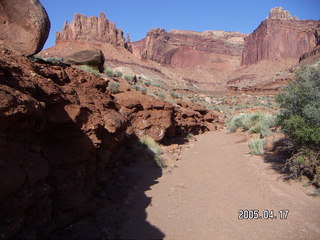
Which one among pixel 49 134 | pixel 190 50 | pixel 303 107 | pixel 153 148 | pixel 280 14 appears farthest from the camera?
pixel 190 50

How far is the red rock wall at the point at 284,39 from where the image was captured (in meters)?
80.1

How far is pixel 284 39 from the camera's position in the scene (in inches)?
3255

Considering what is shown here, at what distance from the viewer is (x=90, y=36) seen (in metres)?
71.8

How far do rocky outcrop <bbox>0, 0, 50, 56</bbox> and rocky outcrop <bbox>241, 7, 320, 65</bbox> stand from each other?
86.1 m

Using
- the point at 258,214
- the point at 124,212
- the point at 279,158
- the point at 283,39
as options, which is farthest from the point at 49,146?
the point at 283,39

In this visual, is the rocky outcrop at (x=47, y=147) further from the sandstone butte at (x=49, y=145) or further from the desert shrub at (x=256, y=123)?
the desert shrub at (x=256, y=123)

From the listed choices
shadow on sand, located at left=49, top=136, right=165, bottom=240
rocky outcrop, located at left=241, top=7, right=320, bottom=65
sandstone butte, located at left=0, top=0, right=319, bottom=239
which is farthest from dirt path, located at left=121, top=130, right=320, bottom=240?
rocky outcrop, located at left=241, top=7, right=320, bottom=65

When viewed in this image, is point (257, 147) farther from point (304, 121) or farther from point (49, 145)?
point (49, 145)

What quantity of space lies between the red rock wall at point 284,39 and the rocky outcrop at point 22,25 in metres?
86.8

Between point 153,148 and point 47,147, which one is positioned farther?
point 153,148

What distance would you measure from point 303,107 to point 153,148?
4.16 m

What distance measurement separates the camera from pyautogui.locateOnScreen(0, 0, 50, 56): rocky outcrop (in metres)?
5.18

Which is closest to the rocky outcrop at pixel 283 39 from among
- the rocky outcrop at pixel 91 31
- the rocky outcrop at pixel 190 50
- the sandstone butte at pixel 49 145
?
the rocky outcrop at pixel 190 50

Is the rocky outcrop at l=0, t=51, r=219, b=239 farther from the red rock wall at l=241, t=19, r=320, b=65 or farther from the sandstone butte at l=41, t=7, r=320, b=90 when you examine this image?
the red rock wall at l=241, t=19, r=320, b=65
